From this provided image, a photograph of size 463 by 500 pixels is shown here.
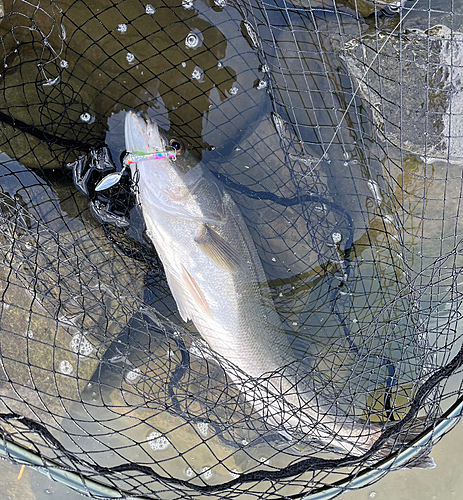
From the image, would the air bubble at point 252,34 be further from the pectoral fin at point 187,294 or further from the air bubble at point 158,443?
the air bubble at point 158,443

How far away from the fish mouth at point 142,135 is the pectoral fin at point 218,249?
0.63 m

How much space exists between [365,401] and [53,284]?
259cm

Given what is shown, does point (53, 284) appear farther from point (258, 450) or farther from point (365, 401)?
point (365, 401)

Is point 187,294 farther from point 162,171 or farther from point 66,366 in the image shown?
point 66,366

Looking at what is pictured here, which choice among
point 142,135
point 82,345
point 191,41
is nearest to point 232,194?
point 142,135

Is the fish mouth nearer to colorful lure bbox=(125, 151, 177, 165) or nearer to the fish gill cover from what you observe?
colorful lure bbox=(125, 151, 177, 165)

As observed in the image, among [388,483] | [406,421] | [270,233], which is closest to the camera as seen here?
[406,421]

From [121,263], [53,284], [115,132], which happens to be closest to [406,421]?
[121,263]

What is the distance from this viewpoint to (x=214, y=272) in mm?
2727

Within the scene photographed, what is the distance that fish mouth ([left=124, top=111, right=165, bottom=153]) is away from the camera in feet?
8.39

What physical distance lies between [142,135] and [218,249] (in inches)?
35.8

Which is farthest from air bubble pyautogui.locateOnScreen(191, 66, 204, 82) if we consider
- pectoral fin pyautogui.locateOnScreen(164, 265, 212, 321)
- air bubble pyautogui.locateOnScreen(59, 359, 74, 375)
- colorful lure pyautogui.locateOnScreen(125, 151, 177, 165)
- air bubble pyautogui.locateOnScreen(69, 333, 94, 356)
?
air bubble pyautogui.locateOnScreen(59, 359, 74, 375)

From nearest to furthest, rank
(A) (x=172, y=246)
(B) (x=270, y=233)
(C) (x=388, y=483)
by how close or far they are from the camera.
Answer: (A) (x=172, y=246) < (B) (x=270, y=233) < (C) (x=388, y=483)

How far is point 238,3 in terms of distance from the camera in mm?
3158
